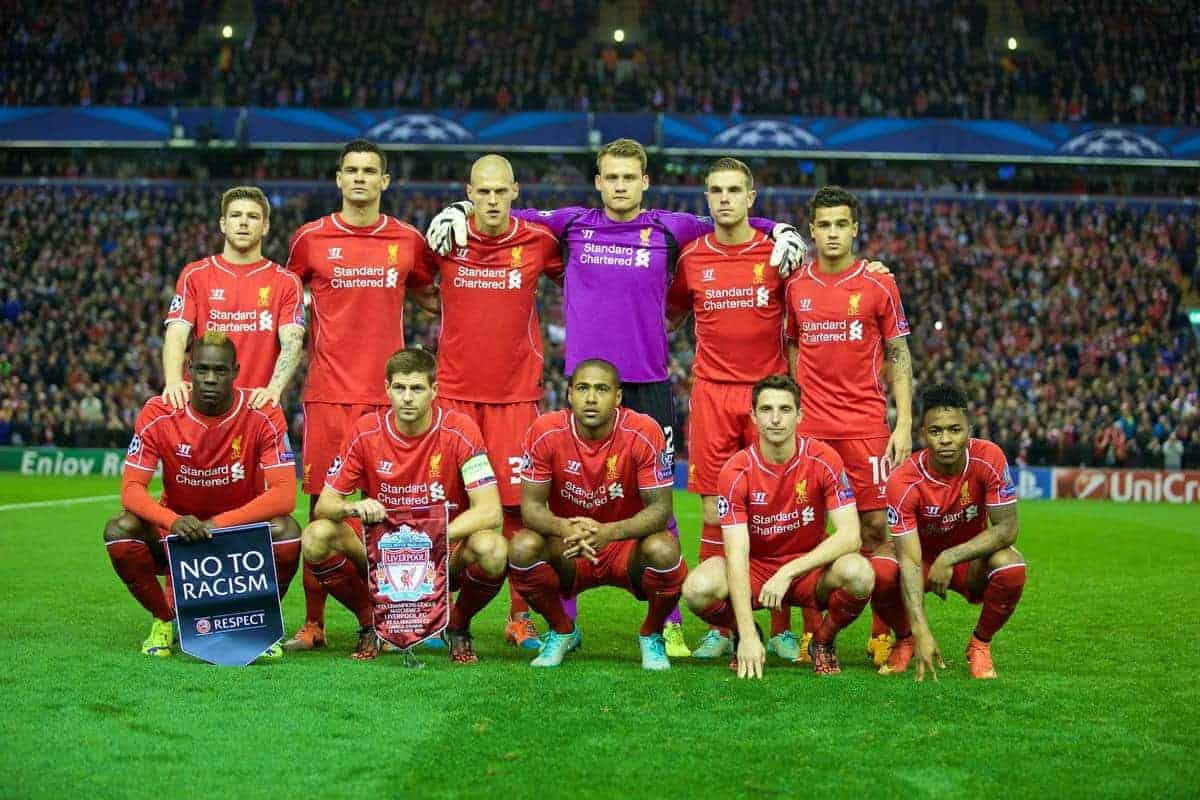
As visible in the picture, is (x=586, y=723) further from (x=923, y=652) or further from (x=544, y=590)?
(x=923, y=652)

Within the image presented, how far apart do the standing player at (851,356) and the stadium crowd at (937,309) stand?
15075 mm

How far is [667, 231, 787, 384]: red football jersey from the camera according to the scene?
7613mm

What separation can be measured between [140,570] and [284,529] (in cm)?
75

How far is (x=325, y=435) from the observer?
7621 mm

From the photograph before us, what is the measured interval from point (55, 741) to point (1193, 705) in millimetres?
4651

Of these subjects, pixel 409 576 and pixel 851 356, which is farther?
pixel 851 356

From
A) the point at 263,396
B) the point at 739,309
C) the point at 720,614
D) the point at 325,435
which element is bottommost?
the point at 720,614

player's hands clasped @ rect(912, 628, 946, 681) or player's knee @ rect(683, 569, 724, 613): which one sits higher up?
player's knee @ rect(683, 569, 724, 613)

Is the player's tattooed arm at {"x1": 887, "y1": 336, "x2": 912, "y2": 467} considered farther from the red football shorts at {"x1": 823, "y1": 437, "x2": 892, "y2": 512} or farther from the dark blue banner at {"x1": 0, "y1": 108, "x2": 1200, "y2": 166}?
the dark blue banner at {"x1": 0, "y1": 108, "x2": 1200, "y2": 166}

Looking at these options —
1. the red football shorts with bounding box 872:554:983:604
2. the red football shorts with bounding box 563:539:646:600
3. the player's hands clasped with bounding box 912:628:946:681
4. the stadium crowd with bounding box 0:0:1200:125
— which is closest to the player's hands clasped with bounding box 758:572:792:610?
the player's hands clasped with bounding box 912:628:946:681

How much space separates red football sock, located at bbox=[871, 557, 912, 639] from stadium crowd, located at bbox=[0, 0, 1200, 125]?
30231mm

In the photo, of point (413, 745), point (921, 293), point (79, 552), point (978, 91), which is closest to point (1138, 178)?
point (978, 91)

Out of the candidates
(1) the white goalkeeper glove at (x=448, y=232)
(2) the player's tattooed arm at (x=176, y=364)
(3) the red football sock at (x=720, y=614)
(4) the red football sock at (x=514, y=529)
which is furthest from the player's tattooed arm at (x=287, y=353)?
(3) the red football sock at (x=720, y=614)

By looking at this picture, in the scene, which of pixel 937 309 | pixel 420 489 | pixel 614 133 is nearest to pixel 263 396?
pixel 420 489
